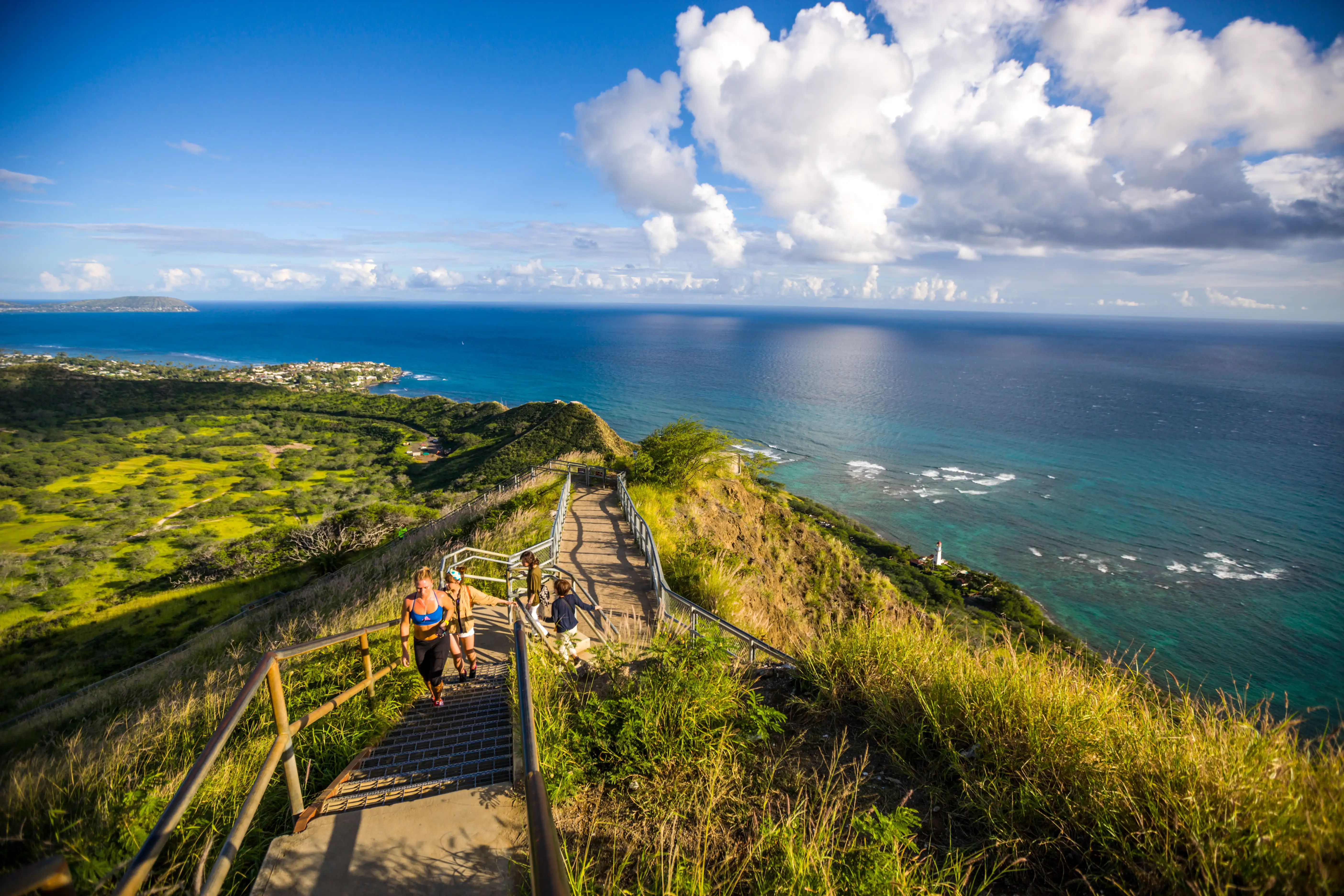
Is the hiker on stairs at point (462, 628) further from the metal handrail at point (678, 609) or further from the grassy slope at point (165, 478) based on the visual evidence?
the grassy slope at point (165, 478)

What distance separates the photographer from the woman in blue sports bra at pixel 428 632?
19.9ft

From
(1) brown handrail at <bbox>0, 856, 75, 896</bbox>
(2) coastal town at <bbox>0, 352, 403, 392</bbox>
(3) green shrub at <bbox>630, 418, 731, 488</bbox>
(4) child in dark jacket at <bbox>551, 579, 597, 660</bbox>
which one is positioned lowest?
(2) coastal town at <bbox>0, 352, 403, 392</bbox>

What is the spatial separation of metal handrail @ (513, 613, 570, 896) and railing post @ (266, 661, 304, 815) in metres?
1.89

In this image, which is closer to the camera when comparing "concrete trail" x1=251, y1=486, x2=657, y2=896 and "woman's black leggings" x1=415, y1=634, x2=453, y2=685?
"concrete trail" x1=251, y1=486, x2=657, y2=896

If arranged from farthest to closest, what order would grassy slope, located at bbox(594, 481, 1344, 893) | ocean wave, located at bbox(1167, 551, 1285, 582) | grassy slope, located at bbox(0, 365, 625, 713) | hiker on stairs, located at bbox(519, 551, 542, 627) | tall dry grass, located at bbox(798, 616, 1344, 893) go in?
ocean wave, located at bbox(1167, 551, 1285, 582) < grassy slope, located at bbox(0, 365, 625, 713) < hiker on stairs, located at bbox(519, 551, 542, 627) < grassy slope, located at bbox(594, 481, 1344, 893) < tall dry grass, located at bbox(798, 616, 1344, 893)

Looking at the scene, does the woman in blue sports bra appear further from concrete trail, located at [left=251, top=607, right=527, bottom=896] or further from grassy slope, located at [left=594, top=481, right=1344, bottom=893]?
grassy slope, located at [left=594, top=481, right=1344, bottom=893]

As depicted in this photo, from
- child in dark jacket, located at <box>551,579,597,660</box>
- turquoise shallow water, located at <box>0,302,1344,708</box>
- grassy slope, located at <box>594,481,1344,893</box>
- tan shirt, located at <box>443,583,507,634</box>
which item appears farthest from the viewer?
turquoise shallow water, located at <box>0,302,1344,708</box>

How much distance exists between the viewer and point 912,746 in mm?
4602

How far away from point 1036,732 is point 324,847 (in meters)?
5.06

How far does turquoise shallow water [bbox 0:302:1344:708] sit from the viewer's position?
25891 mm

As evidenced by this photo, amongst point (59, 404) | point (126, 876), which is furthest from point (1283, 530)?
point (59, 404)

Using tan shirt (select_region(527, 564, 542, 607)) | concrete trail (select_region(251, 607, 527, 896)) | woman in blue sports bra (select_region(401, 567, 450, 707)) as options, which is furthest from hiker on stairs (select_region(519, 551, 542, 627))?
concrete trail (select_region(251, 607, 527, 896))

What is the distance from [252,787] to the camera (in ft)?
11.9

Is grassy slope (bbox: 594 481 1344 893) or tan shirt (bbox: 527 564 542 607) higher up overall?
grassy slope (bbox: 594 481 1344 893)
